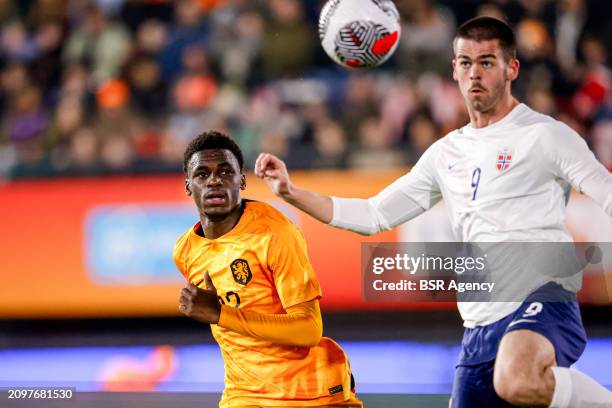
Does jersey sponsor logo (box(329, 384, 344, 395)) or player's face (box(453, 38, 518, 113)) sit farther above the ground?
player's face (box(453, 38, 518, 113))

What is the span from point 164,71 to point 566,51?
14.3 ft

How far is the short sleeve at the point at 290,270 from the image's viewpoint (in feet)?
14.3

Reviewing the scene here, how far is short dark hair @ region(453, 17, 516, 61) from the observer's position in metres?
4.34

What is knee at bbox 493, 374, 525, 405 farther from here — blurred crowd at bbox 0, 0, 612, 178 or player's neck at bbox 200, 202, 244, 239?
blurred crowd at bbox 0, 0, 612, 178

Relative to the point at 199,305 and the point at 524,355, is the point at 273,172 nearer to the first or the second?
the point at 199,305

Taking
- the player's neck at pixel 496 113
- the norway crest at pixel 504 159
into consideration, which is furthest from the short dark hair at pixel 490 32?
the norway crest at pixel 504 159

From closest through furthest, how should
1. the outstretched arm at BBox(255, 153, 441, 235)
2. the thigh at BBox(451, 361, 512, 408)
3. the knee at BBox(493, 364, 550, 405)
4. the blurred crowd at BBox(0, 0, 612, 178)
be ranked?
1. the knee at BBox(493, 364, 550, 405)
2. the thigh at BBox(451, 361, 512, 408)
3. the outstretched arm at BBox(255, 153, 441, 235)
4. the blurred crowd at BBox(0, 0, 612, 178)

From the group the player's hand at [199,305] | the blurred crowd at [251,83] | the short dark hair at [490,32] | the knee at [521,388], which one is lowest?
the knee at [521,388]

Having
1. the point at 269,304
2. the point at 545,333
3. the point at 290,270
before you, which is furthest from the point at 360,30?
the point at 545,333

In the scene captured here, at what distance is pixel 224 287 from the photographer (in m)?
4.57

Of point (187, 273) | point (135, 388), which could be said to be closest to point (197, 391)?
point (135, 388)

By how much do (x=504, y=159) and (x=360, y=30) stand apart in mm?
1198

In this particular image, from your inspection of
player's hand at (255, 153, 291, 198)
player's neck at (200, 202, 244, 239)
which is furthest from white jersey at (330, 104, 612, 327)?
player's neck at (200, 202, 244, 239)

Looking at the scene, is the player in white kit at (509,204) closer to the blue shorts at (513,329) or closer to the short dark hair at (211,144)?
the blue shorts at (513,329)
